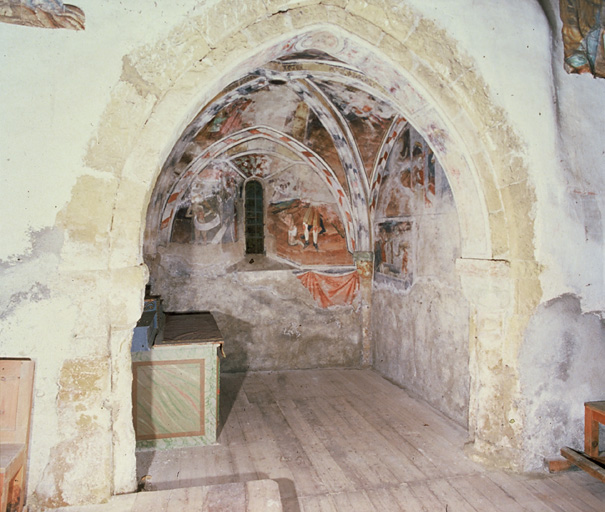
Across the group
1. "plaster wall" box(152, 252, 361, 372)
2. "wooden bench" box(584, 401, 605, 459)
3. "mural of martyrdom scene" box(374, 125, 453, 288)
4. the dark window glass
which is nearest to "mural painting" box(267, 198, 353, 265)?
the dark window glass

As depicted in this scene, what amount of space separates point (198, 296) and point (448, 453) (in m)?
4.81

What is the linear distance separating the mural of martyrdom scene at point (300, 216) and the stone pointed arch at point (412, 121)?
4.03 metres

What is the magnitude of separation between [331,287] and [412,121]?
4458 millimetres

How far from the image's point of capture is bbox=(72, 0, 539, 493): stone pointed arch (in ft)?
10.3

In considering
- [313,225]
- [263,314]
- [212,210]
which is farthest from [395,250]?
[212,210]

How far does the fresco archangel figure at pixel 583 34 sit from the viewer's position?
4.05 meters

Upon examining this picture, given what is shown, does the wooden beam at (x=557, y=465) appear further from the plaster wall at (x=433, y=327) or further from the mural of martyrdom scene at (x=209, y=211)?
the mural of martyrdom scene at (x=209, y=211)

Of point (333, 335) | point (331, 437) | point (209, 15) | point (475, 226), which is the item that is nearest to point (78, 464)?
point (331, 437)

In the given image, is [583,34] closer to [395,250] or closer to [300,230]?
[395,250]

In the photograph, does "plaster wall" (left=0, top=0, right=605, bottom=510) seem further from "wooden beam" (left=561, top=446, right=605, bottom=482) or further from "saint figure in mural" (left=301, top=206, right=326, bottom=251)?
"saint figure in mural" (left=301, top=206, right=326, bottom=251)

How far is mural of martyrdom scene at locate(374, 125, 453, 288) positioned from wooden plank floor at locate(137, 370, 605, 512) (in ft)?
6.72

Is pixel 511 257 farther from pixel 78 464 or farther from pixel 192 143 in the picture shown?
pixel 192 143

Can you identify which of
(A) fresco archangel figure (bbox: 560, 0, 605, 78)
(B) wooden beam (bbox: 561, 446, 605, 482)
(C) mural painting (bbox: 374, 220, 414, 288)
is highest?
(A) fresco archangel figure (bbox: 560, 0, 605, 78)

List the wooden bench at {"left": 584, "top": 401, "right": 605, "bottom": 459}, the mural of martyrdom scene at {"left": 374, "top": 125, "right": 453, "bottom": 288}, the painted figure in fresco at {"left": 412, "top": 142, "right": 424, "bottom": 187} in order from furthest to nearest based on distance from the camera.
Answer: the painted figure in fresco at {"left": 412, "top": 142, "right": 424, "bottom": 187} < the mural of martyrdom scene at {"left": 374, "top": 125, "right": 453, "bottom": 288} < the wooden bench at {"left": 584, "top": 401, "right": 605, "bottom": 459}
